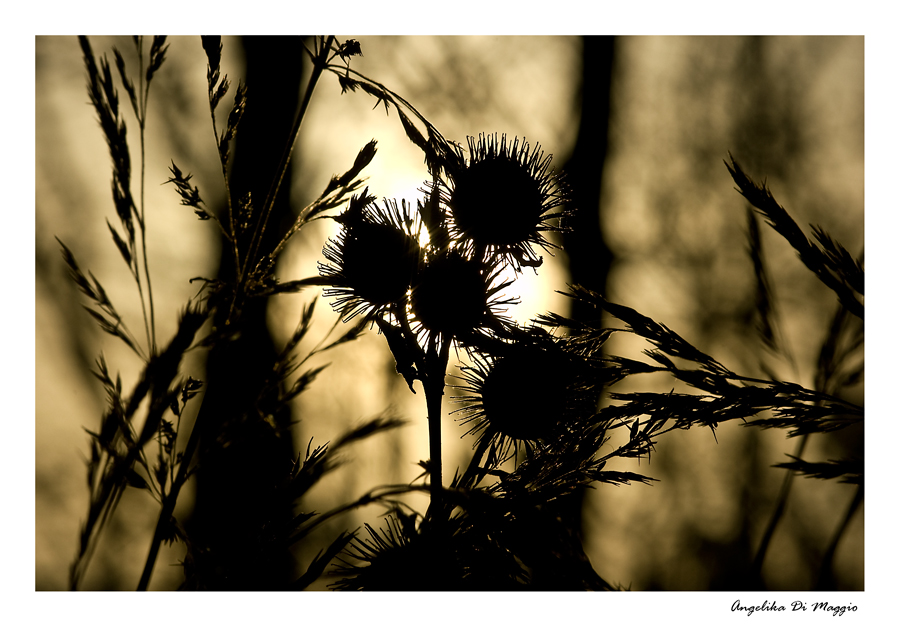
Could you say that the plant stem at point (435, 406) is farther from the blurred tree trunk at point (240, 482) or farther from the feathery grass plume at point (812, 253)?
the feathery grass plume at point (812, 253)

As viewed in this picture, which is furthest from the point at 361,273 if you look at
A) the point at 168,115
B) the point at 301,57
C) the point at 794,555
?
the point at 794,555

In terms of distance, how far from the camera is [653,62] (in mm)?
1928

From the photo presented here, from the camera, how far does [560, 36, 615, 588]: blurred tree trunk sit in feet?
6.77

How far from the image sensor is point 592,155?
6.98 ft

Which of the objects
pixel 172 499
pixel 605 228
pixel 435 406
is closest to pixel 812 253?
pixel 435 406

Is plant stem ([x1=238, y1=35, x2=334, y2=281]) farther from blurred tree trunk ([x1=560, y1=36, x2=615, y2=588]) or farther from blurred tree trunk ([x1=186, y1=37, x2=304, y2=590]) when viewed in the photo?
blurred tree trunk ([x1=560, y1=36, x2=615, y2=588])

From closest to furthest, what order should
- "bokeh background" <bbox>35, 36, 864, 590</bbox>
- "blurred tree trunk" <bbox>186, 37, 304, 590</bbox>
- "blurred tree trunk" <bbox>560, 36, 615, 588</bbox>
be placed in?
"blurred tree trunk" <bbox>186, 37, 304, 590</bbox>, "bokeh background" <bbox>35, 36, 864, 590</bbox>, "blurred tree trunk" <bbox>560, 36, 615, 588</bbox>

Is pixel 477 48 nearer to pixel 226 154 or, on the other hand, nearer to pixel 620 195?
pixel 620 195

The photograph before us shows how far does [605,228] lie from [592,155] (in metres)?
0.31

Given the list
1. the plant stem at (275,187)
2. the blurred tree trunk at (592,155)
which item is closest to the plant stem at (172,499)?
the plant stem at (275,187)

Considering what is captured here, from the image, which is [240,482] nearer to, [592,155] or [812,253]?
[812,253]

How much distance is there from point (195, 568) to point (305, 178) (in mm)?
1389

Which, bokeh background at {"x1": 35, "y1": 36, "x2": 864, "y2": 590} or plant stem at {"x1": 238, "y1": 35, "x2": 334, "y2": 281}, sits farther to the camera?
bokeh background at {"x1": 35, "y1": 36, "x2": 864, "y2": 590}

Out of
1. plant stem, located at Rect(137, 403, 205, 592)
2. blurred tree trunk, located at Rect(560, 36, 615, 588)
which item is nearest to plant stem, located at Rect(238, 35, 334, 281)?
plant stem, located at Rect(137, 403, 205, 592)
